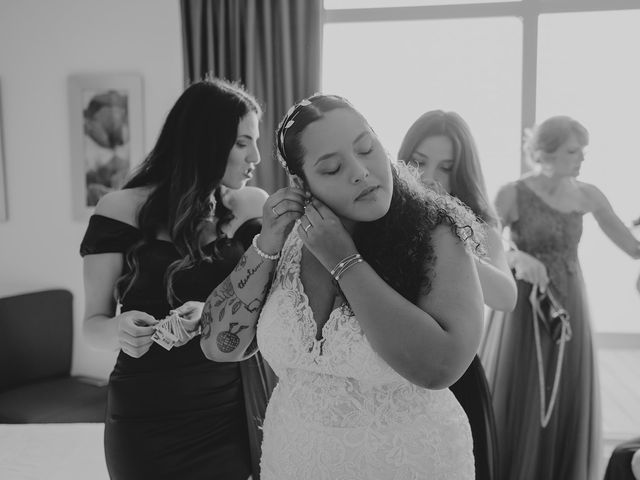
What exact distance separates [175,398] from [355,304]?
86 cm

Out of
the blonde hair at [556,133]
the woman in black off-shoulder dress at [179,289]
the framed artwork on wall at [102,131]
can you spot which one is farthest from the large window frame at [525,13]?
the woman in black off-shoulder dress at [179,289]

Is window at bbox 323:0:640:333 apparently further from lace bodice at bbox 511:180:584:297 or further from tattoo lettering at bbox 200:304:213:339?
tattoo lettering at bbox 200:304:213:339

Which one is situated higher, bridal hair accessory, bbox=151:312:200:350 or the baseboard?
bridal hair accessory, bbox=151:312:200:350

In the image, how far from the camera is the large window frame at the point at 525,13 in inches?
145

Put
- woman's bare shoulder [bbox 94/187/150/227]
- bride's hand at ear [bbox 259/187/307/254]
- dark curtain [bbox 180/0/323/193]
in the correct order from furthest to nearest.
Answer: dark curtain [bbox 180/0/323/193] < woman's bare shoulder [bbox 94/187/150/227] < bride's hand at ear [bbox 259/187/307/254]

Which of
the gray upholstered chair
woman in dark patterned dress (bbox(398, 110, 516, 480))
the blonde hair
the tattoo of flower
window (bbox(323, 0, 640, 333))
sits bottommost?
the gray upholstered chair

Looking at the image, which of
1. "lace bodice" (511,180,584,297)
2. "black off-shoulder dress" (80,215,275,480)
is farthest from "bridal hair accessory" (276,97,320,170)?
"lace bodice" (511,180,584,297)

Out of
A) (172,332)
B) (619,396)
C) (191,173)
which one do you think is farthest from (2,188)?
(619,396)

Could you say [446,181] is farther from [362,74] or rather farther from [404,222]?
[362,74]

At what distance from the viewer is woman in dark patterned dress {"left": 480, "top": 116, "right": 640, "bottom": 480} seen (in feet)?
8.89

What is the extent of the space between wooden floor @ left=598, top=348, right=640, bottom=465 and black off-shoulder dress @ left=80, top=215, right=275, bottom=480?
2.51 m

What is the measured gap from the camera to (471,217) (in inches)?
44.3

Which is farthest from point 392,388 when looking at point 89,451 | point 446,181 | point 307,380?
point 89,451

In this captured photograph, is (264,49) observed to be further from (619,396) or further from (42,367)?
(619,396)
